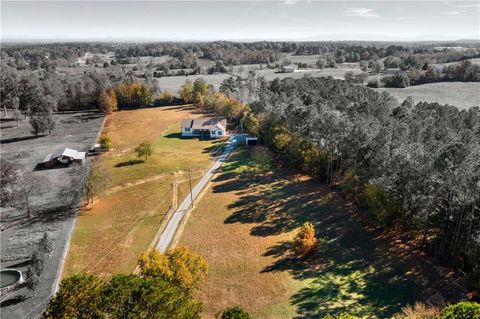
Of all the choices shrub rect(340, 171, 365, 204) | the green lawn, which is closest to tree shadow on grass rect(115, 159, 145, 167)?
the green lawn

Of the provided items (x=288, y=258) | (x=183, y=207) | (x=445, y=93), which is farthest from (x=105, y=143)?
(x=445, y=93)

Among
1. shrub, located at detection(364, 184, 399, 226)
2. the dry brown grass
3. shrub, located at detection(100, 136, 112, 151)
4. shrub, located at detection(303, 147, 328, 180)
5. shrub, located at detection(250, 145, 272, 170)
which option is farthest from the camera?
shrub, located at detection(100, 136, 112, 151)

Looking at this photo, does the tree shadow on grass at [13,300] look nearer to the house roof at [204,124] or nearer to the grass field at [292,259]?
the grass field at [292,259]


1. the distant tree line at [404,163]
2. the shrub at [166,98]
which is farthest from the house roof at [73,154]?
the shrub at [166,98]

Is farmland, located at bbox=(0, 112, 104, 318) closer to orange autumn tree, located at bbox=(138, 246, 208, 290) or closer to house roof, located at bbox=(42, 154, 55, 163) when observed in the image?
house roof, located at bbox=(42, 154, 55, 163)

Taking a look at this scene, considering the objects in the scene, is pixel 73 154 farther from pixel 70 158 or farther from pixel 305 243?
pixel 305 243

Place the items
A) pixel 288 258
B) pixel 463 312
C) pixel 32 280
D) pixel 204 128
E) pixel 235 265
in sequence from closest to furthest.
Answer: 1. pixel 463 312
2. pixel 32 280
3. pixel 235 265
4. pixel 288 258
5. pixel 204 128
